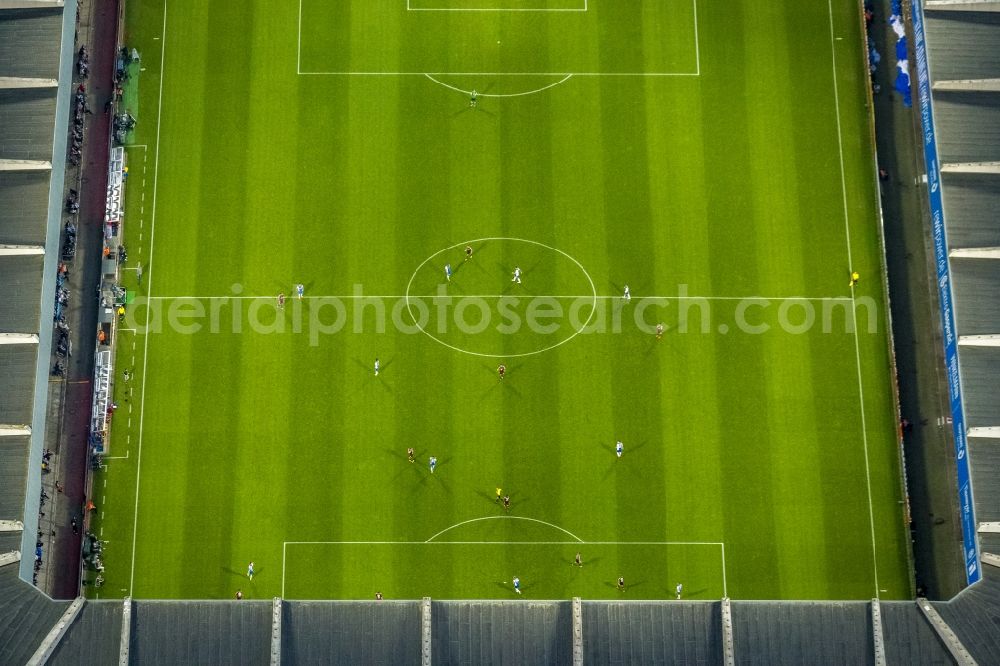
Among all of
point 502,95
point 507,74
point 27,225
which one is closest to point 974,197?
point 502,95

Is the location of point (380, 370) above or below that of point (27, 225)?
below

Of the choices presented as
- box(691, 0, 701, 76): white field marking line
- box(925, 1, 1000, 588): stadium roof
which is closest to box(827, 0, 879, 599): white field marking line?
box(925, 1, 1000, 588): stadium roof

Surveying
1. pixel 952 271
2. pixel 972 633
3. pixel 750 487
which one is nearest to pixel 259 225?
pixel 750 487

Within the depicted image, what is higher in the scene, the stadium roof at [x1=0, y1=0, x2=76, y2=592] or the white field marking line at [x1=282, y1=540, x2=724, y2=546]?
the stadium roof at [x1=0, y1=0, x2=76, y2=592]

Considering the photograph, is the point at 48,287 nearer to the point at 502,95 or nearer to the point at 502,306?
the point at 502,306

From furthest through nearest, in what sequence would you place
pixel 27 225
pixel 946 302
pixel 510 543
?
1. pixel 27 225
2. pixel 510 543
3. pixel 946 302

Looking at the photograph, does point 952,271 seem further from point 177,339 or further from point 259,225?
point 177,339

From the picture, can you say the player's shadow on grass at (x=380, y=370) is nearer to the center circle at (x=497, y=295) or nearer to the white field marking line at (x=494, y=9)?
the center circle at (x=497, y=295)

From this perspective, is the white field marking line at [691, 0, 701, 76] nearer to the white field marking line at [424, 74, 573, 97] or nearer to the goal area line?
the white field marking line at [424, 74, 573, 97]

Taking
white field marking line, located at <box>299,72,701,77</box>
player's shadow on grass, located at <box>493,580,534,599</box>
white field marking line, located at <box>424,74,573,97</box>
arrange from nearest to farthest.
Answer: player's shadow on grass, located at <box>493,580,534,599</box> → white field marking line, located at <box>424,74,573,97</box> → white field marking line, located at <box>299,72,701,77</box>
